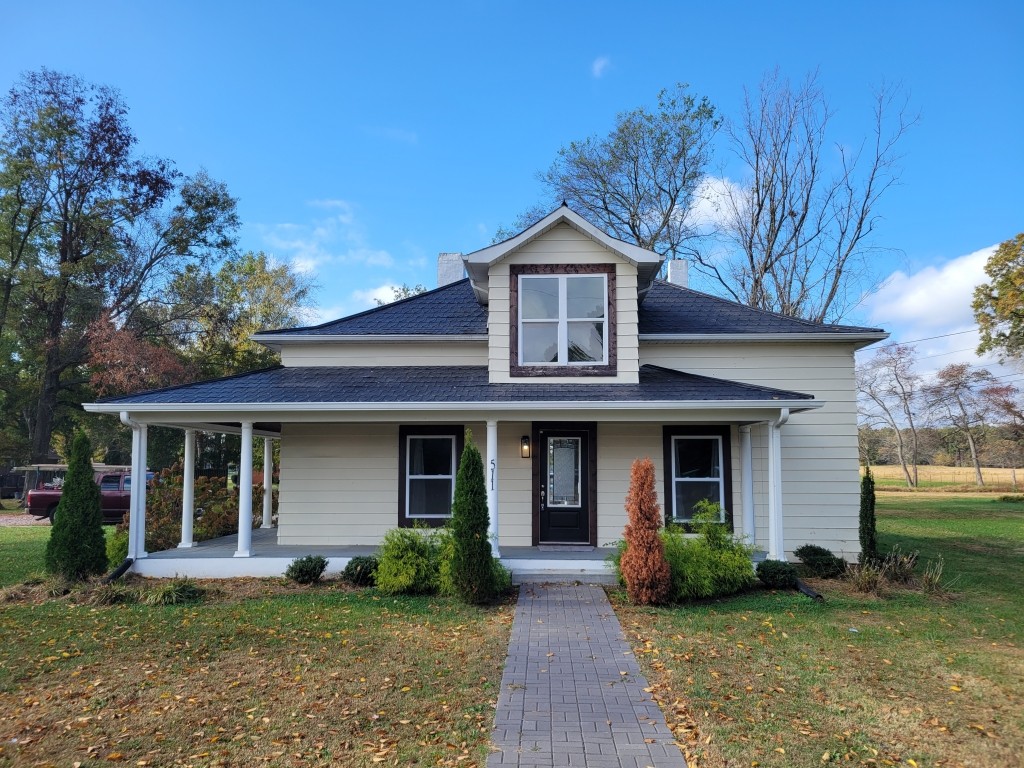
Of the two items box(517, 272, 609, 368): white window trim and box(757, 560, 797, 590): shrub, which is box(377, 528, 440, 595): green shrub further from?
box(757, 560, 797, 590): shrub

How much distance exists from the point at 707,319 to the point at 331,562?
8.13 m

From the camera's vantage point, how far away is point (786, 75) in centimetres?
2095

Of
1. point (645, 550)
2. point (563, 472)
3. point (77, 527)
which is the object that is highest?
point (563, 472)

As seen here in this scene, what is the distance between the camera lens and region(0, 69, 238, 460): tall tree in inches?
1077

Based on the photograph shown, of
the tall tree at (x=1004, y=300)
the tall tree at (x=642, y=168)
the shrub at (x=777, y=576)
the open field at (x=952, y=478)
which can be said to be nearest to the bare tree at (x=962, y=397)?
the open field at (x=952, y=478)

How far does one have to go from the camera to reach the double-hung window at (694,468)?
11.2 metres

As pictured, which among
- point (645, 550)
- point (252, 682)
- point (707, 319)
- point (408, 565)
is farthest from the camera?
point (707, 319)

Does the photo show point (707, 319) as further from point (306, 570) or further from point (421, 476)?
point (306, 570)

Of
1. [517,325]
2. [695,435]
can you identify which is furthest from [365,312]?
[695,435]

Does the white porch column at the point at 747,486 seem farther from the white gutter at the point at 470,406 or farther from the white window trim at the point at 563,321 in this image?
the white window trim at the point at 563,321

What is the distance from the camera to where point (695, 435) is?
11.2m

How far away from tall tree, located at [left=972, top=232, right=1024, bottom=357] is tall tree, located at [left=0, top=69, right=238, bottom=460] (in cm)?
3696

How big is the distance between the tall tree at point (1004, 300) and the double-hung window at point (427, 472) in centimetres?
2564

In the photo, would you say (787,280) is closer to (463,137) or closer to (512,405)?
(463,137)
